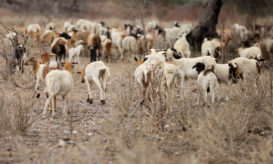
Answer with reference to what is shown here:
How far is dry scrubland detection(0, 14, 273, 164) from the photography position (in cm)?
484

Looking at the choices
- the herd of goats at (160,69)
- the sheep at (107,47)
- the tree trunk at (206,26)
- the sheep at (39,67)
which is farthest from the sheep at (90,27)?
the sheep at (39,67)

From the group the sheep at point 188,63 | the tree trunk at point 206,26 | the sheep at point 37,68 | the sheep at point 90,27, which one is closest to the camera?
the sheep at point 37,68

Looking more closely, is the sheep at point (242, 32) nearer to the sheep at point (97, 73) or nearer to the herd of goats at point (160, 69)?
the herd of goats at point (160, 69)

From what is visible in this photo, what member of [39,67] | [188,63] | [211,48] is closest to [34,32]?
[211,48]

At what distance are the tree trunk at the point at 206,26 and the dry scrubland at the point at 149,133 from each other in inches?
314

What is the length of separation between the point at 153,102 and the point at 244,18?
1795 centimetres

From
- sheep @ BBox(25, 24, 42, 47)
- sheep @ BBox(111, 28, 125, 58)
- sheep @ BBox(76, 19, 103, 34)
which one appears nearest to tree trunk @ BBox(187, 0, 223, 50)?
sheep @ BBox(111, 28, 125, 58)

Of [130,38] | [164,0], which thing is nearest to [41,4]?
[164,0]

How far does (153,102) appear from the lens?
6.63 metres

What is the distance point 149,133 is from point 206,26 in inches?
414

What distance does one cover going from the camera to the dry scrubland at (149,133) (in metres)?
4.84

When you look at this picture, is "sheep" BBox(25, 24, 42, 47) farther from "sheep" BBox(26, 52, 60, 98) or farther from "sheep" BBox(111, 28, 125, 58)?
"sheep" BBox(26, 52, 60, 98)

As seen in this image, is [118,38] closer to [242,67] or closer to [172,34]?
[172,34]

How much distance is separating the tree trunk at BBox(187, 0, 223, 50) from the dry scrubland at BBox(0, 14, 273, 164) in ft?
26.2
